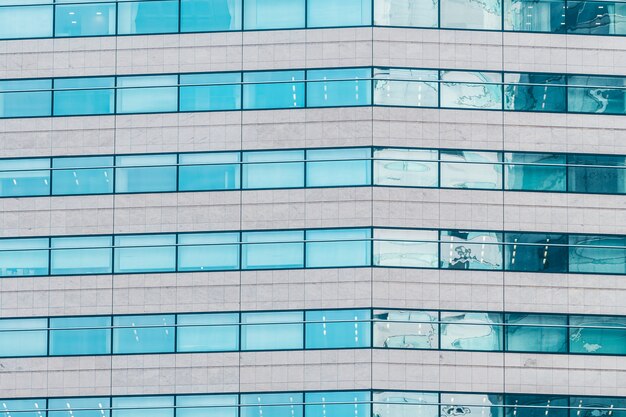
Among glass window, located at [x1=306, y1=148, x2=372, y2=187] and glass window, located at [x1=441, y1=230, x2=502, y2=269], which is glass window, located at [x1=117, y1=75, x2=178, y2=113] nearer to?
glass window, located at [x1=306, y1=148, x2=372, y2=187]

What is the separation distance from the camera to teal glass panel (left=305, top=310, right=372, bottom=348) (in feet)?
176

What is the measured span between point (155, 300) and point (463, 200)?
11444 millimetres

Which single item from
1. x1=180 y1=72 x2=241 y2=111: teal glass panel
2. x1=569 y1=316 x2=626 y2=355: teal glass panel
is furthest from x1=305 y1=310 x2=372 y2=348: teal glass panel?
x1=180 y1=72 x2=241 y2=111: teal glass panel

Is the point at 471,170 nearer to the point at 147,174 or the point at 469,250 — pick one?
the point at 469,250

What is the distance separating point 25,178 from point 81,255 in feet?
11.7

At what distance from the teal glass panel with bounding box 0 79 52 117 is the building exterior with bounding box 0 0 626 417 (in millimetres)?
73

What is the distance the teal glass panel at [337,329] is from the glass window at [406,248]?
2.06 m

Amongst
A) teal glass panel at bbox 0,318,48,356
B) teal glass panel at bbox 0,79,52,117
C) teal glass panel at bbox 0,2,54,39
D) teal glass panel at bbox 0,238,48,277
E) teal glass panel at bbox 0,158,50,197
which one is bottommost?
teal glass panel at bbox 0,318,48,356

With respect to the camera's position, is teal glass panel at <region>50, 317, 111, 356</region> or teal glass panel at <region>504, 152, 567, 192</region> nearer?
teal glass panel at <region>50, 317, 111, 356</region>

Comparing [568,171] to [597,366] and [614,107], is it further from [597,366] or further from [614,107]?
[597,366]

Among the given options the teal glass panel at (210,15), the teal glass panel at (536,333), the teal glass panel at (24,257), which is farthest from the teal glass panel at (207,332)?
the teal glass panel at (210,15)

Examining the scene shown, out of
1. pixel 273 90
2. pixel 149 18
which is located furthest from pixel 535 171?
pixel 149 18

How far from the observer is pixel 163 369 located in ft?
178

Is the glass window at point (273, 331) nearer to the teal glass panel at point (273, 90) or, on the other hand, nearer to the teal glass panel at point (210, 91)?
the teal glass panel at point (273, 90)
